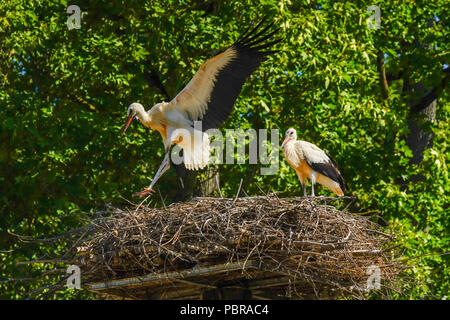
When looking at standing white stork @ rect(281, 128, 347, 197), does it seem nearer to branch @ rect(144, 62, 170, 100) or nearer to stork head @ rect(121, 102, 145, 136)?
stork head @ rect(121, 102, 145, 136)

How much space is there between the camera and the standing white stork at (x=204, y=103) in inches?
333

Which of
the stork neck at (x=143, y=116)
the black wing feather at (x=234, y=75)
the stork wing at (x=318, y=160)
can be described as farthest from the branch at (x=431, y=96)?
the stork neck at (x=143, y=116)

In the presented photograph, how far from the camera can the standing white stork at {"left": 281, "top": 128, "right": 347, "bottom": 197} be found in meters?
9.10

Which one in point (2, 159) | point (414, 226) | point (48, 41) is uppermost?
point (48, 41)

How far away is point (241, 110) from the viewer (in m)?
10.7

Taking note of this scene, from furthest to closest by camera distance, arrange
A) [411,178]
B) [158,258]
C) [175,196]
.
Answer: [411,178] < [175,196] < [158,258]

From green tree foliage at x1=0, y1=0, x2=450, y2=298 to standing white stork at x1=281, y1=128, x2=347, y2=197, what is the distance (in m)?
1.52

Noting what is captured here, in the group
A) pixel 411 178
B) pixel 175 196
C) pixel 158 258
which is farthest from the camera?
pixel 411 178

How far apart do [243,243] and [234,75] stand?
2806mm

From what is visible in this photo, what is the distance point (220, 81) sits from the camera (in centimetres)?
863

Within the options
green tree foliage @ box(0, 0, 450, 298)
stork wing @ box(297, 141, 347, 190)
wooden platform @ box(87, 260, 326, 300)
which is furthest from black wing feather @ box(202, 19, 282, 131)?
wooden platform @ box(87, 260, 326, 300)

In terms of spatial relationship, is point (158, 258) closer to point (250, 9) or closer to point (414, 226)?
point (250, 9)

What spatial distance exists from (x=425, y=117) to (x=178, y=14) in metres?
4.45

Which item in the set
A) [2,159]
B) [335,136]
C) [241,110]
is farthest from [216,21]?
[2,159]
